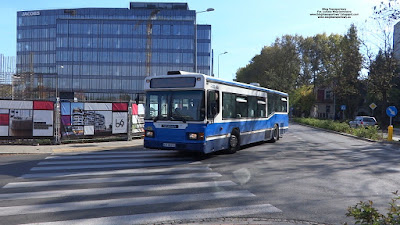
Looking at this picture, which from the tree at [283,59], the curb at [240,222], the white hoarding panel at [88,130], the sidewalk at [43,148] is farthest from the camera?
the tree at [283,59]

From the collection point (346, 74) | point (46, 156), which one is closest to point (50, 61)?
point (346, 74)

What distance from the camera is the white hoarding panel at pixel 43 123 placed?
15617mm

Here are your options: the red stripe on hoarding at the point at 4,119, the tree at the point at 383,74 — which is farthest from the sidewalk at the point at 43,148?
the tree at the point at 383,74

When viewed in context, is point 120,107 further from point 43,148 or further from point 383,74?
point 383,74

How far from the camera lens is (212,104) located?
11195mm

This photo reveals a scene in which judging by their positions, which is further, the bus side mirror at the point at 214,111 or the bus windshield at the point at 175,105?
the bus side mirror at the point at 214,111

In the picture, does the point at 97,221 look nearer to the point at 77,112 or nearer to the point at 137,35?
the point at 77,112

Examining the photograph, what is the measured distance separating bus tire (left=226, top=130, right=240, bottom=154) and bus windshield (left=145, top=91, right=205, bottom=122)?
2.55m

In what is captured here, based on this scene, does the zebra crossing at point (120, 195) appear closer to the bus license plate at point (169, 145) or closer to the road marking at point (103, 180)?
the road marking at point (103, 180)

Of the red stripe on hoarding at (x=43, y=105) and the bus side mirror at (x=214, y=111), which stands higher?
the red stripe on hoarding at (x=43, y=105)

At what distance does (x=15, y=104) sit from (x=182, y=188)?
11.7 meters

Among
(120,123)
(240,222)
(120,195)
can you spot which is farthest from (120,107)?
(240,222)

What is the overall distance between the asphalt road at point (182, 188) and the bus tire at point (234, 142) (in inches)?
39.5

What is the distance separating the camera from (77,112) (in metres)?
16.6
